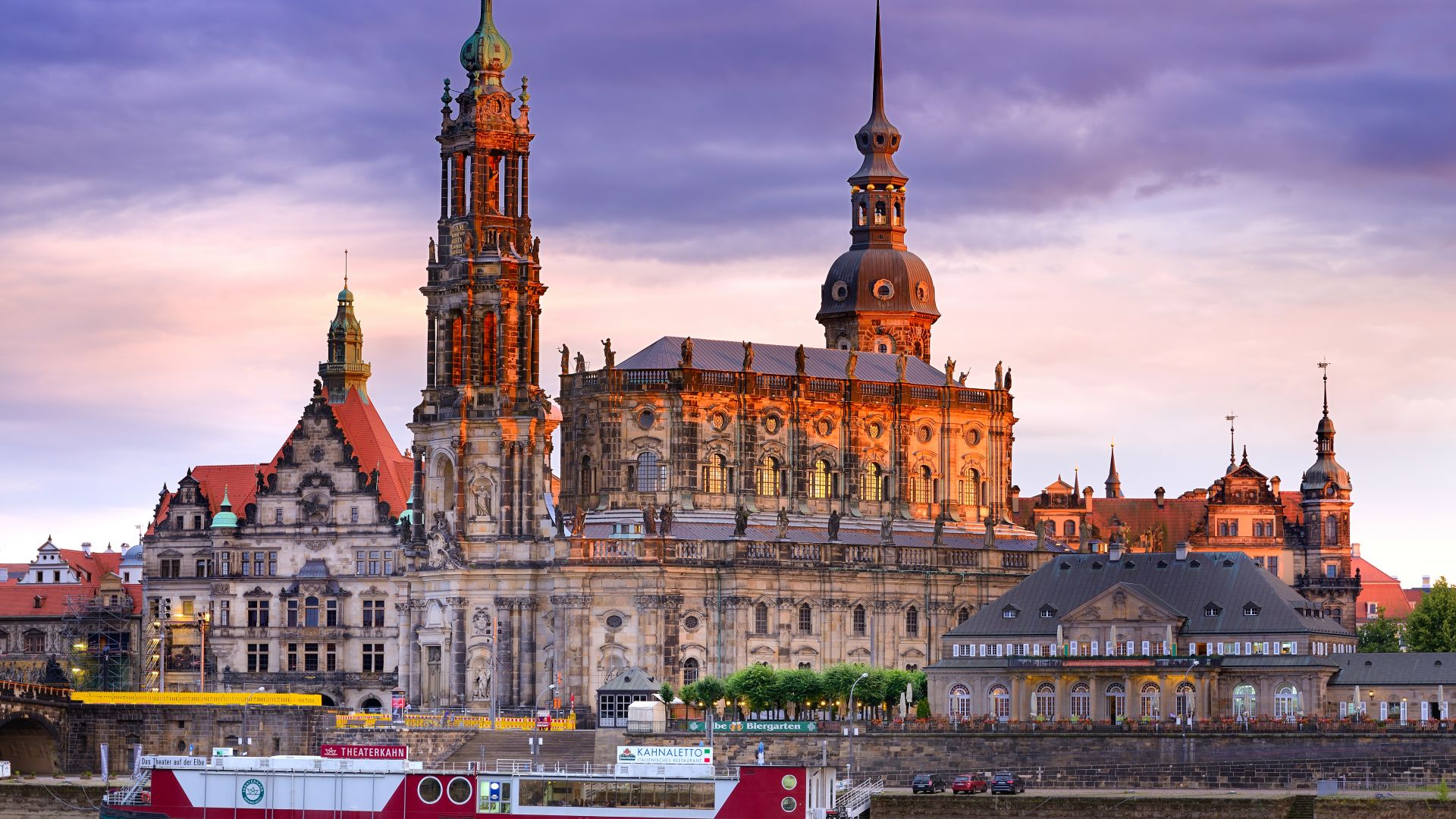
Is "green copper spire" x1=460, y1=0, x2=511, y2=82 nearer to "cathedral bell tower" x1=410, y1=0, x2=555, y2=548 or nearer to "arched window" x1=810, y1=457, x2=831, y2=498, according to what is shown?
"cathedral bell tower" x1=410, y1=0, x2=555, y2=548

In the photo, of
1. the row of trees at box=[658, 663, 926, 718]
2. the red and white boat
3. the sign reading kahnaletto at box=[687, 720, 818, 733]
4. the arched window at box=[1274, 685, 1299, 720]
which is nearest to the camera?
the red and white boat

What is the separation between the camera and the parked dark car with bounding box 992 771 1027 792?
116m

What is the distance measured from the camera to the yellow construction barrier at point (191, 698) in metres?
145

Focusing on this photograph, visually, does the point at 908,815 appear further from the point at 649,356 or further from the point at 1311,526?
the point at 1311,526

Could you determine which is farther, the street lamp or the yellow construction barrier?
the yellow construction barrier

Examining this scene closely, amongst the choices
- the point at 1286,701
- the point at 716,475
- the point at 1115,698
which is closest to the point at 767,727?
the point at 1115,698

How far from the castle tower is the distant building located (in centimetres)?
1682

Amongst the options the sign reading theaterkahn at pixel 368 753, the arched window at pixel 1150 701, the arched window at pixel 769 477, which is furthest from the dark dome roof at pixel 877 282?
the sign reading theaterkahn at pixel 368 753

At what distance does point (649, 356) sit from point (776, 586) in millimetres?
14106

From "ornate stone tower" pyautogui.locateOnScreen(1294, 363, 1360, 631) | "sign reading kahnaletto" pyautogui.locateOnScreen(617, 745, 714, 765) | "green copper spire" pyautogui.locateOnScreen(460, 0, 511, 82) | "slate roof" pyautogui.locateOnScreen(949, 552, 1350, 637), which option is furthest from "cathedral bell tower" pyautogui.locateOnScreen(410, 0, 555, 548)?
"ornate stone tower" pyautogui.locateOnScreen(1294, 363, 1360, 631)

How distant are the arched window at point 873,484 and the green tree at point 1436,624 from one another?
2962cm

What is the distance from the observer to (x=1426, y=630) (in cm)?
16162

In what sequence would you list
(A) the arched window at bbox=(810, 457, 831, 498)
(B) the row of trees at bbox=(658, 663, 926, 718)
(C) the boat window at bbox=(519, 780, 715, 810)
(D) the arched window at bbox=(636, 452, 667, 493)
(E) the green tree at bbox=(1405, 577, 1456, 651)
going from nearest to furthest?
(C) the boat window at bbox=(519, 780, 715, 810) → (B) the row of trees at bbox=(658, 663, 926, 718) → (D) the arched window at bbox=(636, 452, 667, 493) → (A) the arched window at bbox=(810, 457, 831, 498) → (E) the green tree at bbox=(1405, 577, 1456, 651)

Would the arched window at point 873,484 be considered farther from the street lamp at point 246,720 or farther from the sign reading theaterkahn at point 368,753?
the sign reading theaterkahn at point 368,753
